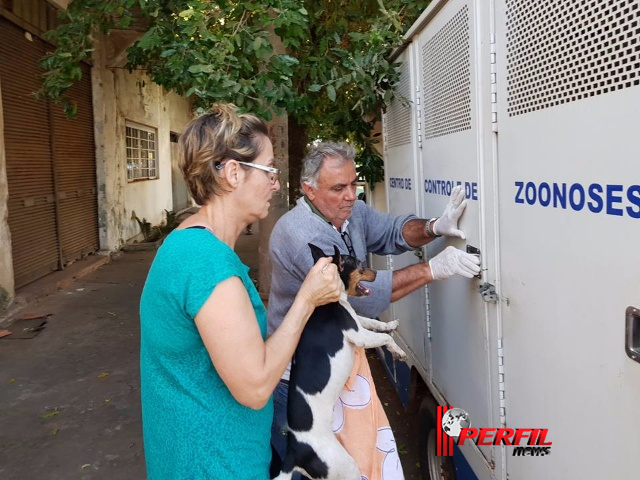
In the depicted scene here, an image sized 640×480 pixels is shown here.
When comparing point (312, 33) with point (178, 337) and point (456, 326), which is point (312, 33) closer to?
point (456, 326)

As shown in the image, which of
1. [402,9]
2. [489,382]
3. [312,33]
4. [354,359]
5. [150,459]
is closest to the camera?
[150,459]

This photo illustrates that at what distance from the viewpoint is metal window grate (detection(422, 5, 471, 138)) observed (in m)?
1.98

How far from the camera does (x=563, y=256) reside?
1.33 m

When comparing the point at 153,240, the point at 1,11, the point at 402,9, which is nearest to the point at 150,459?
the point at 402,9

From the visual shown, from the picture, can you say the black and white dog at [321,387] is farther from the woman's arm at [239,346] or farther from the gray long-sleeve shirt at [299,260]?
the woman's arm at [239,346]

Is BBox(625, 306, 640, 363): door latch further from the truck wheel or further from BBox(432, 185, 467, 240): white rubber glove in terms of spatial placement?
the truck wheel

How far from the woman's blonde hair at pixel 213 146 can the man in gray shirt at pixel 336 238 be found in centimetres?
81

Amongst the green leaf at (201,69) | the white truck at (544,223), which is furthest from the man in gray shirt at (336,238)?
the green leaf at (201,69)

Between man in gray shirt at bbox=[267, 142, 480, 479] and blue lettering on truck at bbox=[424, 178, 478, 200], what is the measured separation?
0.07 metres

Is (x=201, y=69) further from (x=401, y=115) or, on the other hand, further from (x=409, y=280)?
(x=409, y=280)

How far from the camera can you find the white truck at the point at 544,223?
1.11m

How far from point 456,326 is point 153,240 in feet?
37.0

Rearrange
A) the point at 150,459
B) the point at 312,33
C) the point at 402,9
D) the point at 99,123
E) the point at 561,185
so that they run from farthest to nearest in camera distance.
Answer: the point at 99,123, the point at 312,33, the point at 402,9, the point at 150,459, the point at 561,185

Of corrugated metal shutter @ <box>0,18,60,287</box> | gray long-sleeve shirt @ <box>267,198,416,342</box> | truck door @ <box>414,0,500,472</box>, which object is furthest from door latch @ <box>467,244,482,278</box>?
corrugated metal shutter @ <box>0,18,60,287</box>
